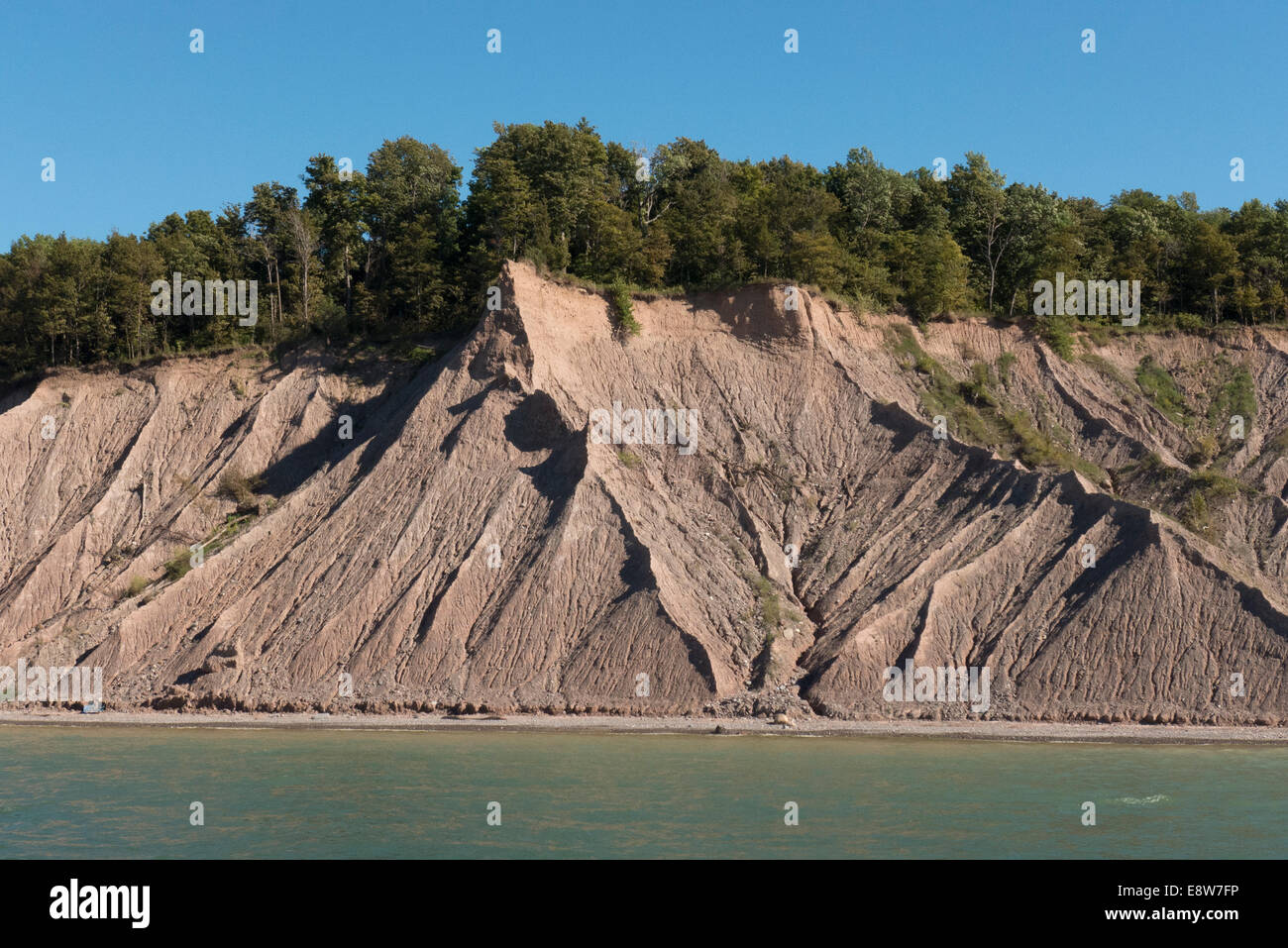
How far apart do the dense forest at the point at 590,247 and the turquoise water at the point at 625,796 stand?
2497cm

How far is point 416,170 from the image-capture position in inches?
2496

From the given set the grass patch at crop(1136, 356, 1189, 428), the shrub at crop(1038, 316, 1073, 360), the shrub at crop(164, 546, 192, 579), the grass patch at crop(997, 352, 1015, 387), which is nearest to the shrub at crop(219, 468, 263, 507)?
the shrub at crop(164, 546, 192, 579)

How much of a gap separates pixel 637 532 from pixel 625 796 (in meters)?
16.4

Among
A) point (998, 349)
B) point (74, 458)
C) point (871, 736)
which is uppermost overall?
point (998, 349)

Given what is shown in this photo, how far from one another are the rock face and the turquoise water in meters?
3.92

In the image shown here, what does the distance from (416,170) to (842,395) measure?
25888 mm

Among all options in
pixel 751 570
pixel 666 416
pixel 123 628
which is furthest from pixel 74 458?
pixel 751 570

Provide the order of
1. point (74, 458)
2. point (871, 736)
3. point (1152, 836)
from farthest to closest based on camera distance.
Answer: point (74, 458)
point (871, 736)
point (1152, 836)

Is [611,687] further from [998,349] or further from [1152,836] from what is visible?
[998,349]

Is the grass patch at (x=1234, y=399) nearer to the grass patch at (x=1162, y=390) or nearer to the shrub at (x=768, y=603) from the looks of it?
the grass patch at (x=1162, y=390)

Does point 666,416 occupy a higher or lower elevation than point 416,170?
lower

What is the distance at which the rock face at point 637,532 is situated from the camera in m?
39.4

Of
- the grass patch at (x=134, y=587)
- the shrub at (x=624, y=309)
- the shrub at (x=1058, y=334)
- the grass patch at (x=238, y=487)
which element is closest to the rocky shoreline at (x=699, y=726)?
the grass patch at (x=134, y=587)

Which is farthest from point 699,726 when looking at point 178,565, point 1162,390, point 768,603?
point 1162,390
